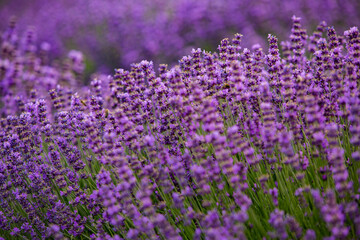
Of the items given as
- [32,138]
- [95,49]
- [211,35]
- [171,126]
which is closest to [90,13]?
[95,49]

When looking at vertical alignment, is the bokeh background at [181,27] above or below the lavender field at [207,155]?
above

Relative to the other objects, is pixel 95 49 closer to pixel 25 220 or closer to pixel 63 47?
pixel 63 47

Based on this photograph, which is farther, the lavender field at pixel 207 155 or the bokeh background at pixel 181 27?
the bokeh background at pixel 181 27

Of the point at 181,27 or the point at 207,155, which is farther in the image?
the point at 181,27

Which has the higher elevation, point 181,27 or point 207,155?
point 181,27
